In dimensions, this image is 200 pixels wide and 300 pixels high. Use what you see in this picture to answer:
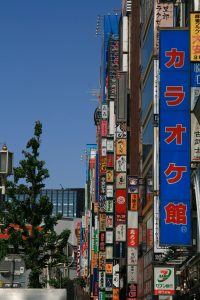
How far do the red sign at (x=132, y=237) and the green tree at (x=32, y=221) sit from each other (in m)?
7.12

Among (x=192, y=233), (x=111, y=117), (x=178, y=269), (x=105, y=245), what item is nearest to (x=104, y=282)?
(x=105, y=245)

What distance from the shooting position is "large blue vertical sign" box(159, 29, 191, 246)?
85.8 feet

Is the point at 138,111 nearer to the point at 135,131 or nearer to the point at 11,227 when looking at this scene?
the point at 135,131

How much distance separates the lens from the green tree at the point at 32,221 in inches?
1603

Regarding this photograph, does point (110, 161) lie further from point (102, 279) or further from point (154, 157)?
point (154, 157)

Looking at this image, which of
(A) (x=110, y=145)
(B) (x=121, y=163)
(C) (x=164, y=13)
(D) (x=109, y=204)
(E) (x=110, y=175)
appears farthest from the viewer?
(A) (x=110, y=145)

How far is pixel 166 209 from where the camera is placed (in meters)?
26.2

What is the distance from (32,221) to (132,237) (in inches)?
360

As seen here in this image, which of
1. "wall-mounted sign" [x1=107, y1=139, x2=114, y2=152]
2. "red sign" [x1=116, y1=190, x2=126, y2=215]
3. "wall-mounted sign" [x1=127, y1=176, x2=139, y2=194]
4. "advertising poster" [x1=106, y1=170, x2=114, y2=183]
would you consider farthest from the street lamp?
"wall-mounted sign" [x1=107, y1=139, x2=114, y2=152]

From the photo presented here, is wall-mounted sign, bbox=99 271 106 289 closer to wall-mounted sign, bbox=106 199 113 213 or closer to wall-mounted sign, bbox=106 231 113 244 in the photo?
wall-mounted sign, bbox=106 231 113 244

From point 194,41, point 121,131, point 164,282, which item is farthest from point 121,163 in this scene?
point 194,41

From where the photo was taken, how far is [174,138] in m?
26.4

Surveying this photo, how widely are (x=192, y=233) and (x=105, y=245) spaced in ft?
140

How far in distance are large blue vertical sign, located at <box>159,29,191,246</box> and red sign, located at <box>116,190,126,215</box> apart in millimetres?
27086
